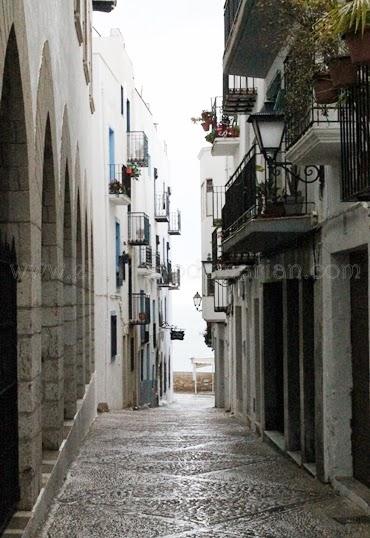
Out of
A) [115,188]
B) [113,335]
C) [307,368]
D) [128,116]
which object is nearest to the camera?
[307,368]

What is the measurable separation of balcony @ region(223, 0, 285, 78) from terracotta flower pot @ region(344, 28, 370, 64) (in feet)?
20.0

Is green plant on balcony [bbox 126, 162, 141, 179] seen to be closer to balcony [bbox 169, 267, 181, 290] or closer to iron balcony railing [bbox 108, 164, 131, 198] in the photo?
iron balcony railing [bbox 108, 164, 131, 198]

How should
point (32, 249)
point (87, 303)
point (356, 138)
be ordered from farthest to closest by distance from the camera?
point (87, 303) < point (356, 138) < point (32, 249)

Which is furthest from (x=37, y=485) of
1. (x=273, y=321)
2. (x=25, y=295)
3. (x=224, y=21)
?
(x=224, y=21)

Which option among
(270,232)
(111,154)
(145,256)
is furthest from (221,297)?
(270,232)

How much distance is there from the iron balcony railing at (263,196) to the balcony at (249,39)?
1.76 m

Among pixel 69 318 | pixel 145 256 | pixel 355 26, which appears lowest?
pixel 69 318

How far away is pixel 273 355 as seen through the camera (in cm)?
1727

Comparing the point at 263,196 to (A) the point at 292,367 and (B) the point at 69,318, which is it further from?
(B) the point at 69,318

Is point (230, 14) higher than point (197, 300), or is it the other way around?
point (230, 14)

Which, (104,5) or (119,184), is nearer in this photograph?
(104,5)

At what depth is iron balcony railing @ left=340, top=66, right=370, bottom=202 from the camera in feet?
26.2

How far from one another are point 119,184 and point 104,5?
5724 mm

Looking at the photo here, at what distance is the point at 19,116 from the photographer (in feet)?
25.8
